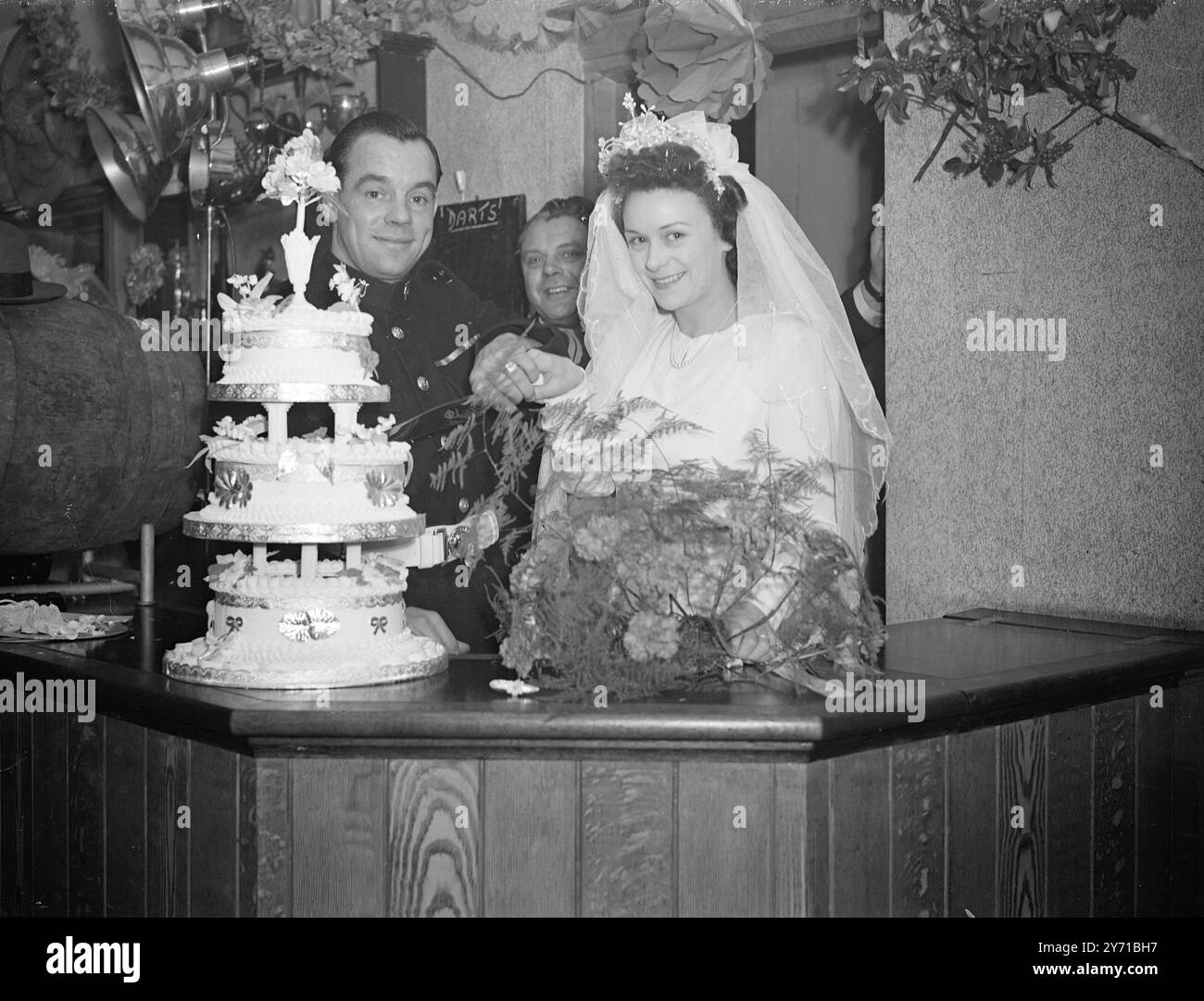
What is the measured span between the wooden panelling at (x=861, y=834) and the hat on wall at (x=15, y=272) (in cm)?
266

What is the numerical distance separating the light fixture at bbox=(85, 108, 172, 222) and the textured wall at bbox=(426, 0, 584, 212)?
1.16 m

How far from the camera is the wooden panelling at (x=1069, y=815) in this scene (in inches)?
111

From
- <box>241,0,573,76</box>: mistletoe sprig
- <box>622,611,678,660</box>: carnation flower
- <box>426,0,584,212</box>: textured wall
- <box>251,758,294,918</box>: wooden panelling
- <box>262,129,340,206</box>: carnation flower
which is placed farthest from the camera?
<box>241,0,573,76</box>: mistletoe sprig

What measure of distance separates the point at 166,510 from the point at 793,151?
2.03 meters

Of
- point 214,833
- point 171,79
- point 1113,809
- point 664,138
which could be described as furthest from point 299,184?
point 171,79

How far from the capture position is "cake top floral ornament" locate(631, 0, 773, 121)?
138 inches

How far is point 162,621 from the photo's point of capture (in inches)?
142

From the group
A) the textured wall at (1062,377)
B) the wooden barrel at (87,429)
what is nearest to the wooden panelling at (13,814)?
the wooden barrel at (87,429)

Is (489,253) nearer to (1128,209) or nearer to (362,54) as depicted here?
(362,54)

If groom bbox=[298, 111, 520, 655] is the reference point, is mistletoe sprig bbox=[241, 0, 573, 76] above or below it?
above

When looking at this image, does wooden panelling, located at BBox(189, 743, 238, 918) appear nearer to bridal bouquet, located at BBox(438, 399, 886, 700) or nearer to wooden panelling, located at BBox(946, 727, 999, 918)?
bridal bouquet, located at BBox(438, 399, 886, 700)

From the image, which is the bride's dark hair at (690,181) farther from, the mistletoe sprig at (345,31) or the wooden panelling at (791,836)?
the mistletoe sprig at (345,31)

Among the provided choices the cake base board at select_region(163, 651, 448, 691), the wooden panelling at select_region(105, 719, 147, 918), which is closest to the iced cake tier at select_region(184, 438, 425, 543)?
the cake base board at select_region(163, 651, 448, 691)

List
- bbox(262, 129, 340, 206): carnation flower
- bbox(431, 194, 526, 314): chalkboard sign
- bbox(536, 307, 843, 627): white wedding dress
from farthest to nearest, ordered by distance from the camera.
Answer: bbox(431, 194, 526, 314): chalkboard sign < bbox(536, 307, 843, 627): white wedding dress < bbox(262, 129, 340, 206): carnation flower
